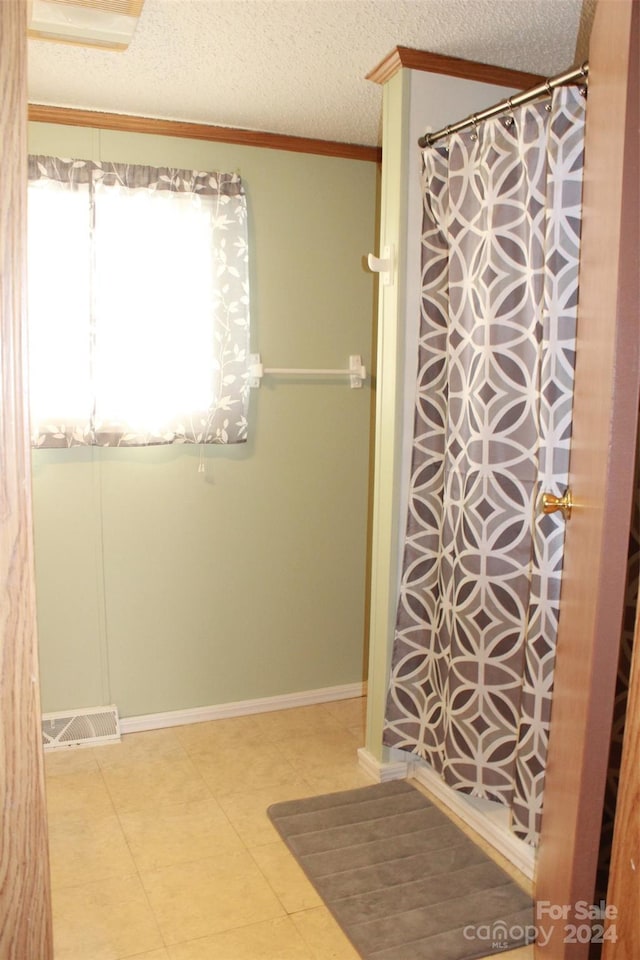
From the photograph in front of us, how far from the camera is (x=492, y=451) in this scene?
2.14 metres

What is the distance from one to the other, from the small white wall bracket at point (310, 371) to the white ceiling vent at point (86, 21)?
120cm

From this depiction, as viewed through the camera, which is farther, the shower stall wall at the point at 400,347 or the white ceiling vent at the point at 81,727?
the white ceiling vent at the point at 81,727

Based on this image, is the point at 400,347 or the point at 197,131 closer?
the point at 400,347

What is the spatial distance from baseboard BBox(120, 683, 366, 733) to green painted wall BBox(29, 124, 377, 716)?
34mm

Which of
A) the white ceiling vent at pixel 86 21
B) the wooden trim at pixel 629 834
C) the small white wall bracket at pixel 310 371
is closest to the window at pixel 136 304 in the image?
the small white wall bracket at pixel 310 371

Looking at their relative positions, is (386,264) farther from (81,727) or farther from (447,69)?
(81,727)

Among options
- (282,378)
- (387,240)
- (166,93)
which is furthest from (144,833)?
(166,93)

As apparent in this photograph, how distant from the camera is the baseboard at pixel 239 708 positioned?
3.04 meters

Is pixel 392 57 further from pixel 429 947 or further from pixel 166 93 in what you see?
pixel 429 947

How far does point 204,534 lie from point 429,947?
5.43ft

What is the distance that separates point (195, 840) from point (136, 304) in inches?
70.1

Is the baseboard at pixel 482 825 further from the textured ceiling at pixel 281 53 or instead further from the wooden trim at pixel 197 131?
the wooden trim at pixel 197 131

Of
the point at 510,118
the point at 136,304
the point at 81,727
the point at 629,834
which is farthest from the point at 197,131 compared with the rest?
the point at 629,834

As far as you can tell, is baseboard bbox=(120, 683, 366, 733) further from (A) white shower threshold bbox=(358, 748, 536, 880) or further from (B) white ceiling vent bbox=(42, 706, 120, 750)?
(A) white shower threshold bbox=(358, 748, 536, 880)
